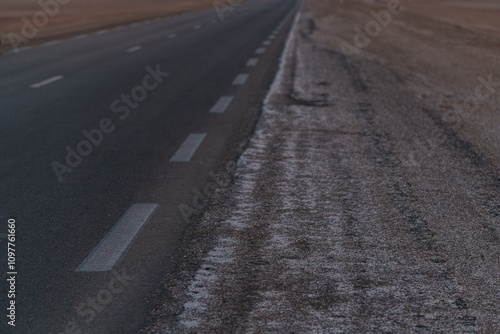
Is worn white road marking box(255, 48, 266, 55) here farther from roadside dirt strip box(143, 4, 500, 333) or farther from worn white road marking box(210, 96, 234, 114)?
roadside dirt strip box(143, 4, 500, 333)

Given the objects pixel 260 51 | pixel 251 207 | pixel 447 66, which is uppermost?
pixel 251 207

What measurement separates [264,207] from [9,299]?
5.84ft

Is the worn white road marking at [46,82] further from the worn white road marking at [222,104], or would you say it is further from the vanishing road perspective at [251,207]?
the worn white road marking at [222,104]

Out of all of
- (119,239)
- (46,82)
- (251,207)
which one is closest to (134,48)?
(46,82)

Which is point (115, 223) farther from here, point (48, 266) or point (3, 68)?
point (3, 68)

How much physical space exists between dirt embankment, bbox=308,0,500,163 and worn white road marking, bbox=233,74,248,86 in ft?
8.51

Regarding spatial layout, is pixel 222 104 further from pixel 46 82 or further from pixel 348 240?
pixel 348 240

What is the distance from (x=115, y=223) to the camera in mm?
3889

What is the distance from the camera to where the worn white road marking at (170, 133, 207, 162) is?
17.6 ft

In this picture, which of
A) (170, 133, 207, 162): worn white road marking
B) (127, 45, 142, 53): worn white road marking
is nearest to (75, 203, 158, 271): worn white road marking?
(170, 133, 207, 162): worn white road marking

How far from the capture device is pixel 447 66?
11.3 metres

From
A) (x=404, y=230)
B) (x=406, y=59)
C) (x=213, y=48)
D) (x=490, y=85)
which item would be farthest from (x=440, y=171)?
(x=213, y=48)

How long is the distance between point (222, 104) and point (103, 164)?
9.54 feet

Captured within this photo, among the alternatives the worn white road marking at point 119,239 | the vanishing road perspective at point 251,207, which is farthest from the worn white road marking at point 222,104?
the worn white road marking at point 119,239
